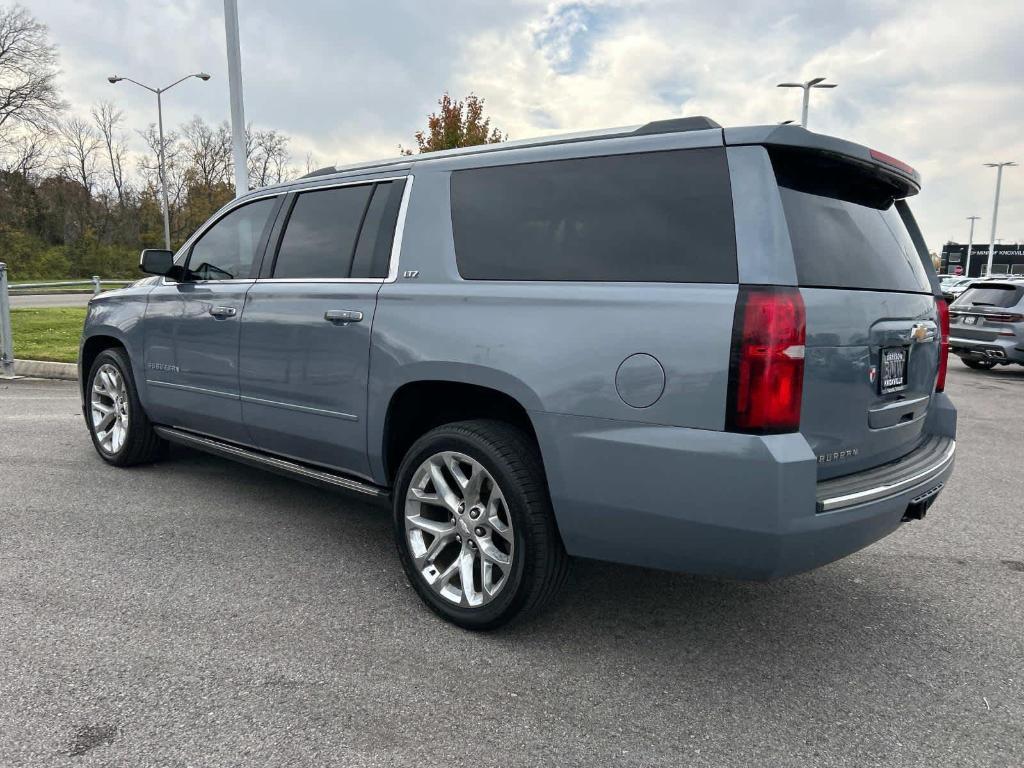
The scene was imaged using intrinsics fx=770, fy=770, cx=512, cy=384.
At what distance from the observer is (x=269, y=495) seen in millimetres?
4762

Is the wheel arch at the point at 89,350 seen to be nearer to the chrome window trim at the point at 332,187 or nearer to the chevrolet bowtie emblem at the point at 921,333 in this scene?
the chrome window trim at the point at 332,187

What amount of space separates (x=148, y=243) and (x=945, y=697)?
59.3m

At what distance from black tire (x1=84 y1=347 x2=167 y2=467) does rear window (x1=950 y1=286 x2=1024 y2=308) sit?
1232 cm

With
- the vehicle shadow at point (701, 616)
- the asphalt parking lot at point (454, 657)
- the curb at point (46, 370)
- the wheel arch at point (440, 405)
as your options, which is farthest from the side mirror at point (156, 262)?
the curb at point (46, 370)

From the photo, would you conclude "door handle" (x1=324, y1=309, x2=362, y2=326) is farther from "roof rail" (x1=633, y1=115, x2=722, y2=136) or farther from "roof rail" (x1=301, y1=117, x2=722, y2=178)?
"roof rail" (x1=633, y1=115, x2=722, y2=136)

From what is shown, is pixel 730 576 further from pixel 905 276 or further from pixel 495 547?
pixel 905 276

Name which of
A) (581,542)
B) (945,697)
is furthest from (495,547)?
(945,697)

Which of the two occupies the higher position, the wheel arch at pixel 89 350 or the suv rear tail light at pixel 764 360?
the suv rear tail light at pixel 764 360

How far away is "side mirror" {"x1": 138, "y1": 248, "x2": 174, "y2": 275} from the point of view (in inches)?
176

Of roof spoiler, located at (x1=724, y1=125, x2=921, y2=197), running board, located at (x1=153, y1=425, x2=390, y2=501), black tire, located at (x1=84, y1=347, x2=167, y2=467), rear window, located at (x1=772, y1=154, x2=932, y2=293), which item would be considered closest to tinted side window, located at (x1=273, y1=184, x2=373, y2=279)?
running board, located at (x1=153, y1=425, x2=390, y2=501)

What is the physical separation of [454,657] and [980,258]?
324 ft

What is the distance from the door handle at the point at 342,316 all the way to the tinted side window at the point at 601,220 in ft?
1.88

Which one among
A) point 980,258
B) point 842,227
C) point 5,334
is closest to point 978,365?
point 842,227

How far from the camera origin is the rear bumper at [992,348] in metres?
11.8
